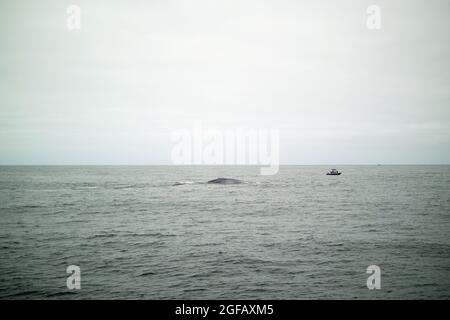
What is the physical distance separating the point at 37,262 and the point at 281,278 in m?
14.9

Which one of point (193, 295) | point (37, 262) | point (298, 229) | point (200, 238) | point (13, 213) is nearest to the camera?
point (193, 295)

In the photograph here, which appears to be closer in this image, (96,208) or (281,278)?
(281,278)

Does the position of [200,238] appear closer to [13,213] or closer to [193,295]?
[193,295]

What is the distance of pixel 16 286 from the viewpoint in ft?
50.4

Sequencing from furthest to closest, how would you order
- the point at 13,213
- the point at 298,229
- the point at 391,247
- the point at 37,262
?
the point at 13,213, the point at 298,229, the point at 391,247, the point at 37,262

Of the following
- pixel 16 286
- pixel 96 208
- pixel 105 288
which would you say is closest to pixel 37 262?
pixel 16 286

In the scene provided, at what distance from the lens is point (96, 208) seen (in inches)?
1647

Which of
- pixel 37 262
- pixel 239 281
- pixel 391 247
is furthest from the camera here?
pixel 391 247

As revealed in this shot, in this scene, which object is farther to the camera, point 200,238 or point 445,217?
point 445,217

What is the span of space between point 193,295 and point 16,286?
901 centimetres

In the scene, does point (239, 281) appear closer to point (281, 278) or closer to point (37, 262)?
point (281, 278)
